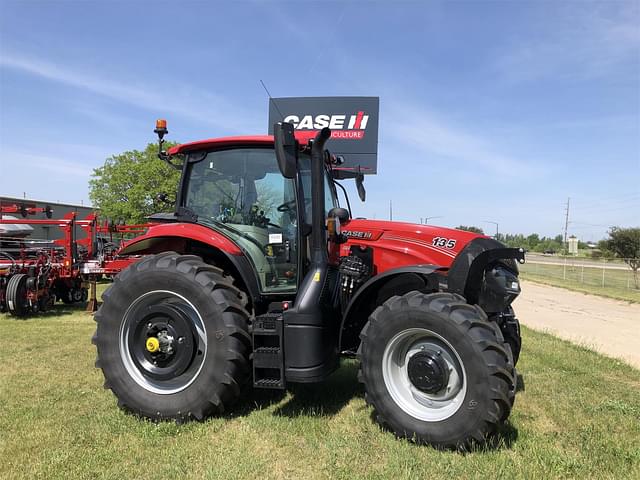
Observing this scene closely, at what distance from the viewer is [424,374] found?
352 cm

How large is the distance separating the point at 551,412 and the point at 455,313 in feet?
6.16

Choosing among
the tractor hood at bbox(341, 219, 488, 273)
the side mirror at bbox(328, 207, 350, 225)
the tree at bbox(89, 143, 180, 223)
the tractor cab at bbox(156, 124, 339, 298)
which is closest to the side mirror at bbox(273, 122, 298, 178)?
the tractor cab at bbox(156, 124, 339, 298)

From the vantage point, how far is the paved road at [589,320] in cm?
845

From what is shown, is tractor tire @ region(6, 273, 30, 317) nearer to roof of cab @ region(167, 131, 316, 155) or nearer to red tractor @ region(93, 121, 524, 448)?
red tractor @ region(93, 121, 524, 448)

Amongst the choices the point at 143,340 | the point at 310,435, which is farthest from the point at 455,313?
the point at 143,340

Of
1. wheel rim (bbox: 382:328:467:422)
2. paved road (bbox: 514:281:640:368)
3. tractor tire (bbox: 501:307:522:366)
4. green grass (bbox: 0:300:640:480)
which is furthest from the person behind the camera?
paved road (bbox: 514:281:640:368)

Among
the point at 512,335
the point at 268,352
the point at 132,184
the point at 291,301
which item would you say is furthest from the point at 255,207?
the point at 132,184

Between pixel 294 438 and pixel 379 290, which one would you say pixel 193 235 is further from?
pixel 294 438

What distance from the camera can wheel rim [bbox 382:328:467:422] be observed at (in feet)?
11.4

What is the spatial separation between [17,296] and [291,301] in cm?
778

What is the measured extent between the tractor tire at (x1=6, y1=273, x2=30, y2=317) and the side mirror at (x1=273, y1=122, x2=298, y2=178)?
27.1ft

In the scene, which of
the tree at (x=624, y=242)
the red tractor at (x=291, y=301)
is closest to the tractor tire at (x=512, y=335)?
the red tractor at (x=291, y=301)

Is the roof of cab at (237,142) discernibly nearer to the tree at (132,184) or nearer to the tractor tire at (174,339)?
the tractor tire at (174,339)

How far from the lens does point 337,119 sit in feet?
58.9
